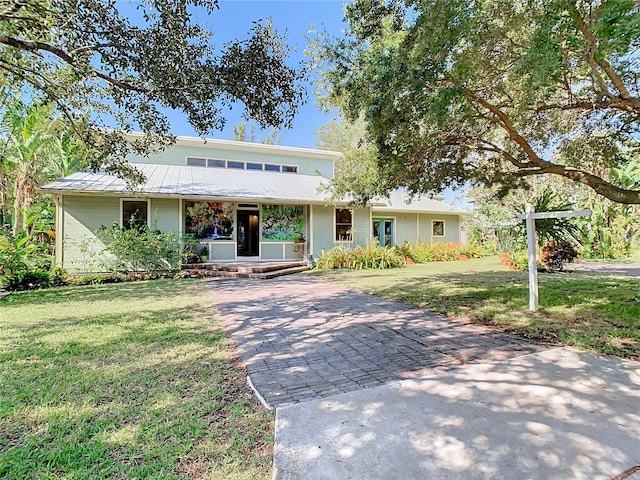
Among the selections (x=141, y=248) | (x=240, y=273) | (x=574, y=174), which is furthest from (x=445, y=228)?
(x=141, y=248)

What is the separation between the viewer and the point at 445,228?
68.3ft

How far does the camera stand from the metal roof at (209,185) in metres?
11.5

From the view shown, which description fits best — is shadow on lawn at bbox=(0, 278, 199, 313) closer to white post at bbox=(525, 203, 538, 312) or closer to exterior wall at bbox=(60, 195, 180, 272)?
exterior wall at bbox=(60, 195, 180, 272)

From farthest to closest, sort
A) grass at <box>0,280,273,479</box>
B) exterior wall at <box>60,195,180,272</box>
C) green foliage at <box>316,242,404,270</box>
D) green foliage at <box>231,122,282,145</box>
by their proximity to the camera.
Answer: green foliage at <box>231,122,282,145</box>
green foliage at <box>316,242,404,270</box>
exterior wall at <box>60,195,180,272</box>
grass at <box>0,280,273,479</box>

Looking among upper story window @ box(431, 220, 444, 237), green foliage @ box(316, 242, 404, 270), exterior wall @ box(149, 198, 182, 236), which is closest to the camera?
exterior wall @ box(149, 198, 182, 236)

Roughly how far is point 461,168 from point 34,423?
25.7 ft

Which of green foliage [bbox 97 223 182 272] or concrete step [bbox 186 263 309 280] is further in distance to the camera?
concrete step [bbox 186 263 309 280]

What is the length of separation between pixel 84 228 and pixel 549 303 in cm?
1399

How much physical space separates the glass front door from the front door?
295 inches

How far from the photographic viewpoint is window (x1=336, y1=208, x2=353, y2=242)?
53.4ft

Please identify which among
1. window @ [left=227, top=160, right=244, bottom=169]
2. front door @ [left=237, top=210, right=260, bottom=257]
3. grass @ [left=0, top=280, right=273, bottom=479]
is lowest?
grass @ [left=0, top=280, right=273, bottom=479]

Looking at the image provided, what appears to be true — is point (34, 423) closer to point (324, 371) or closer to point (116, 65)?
point (324, 371)

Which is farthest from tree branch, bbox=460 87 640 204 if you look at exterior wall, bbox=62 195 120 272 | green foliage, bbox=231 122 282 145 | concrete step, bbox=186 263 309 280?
green foliage, bbox=231 122 282 145

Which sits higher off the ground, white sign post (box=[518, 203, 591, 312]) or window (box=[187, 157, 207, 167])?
window (box=[187, 157, 207, 167])
